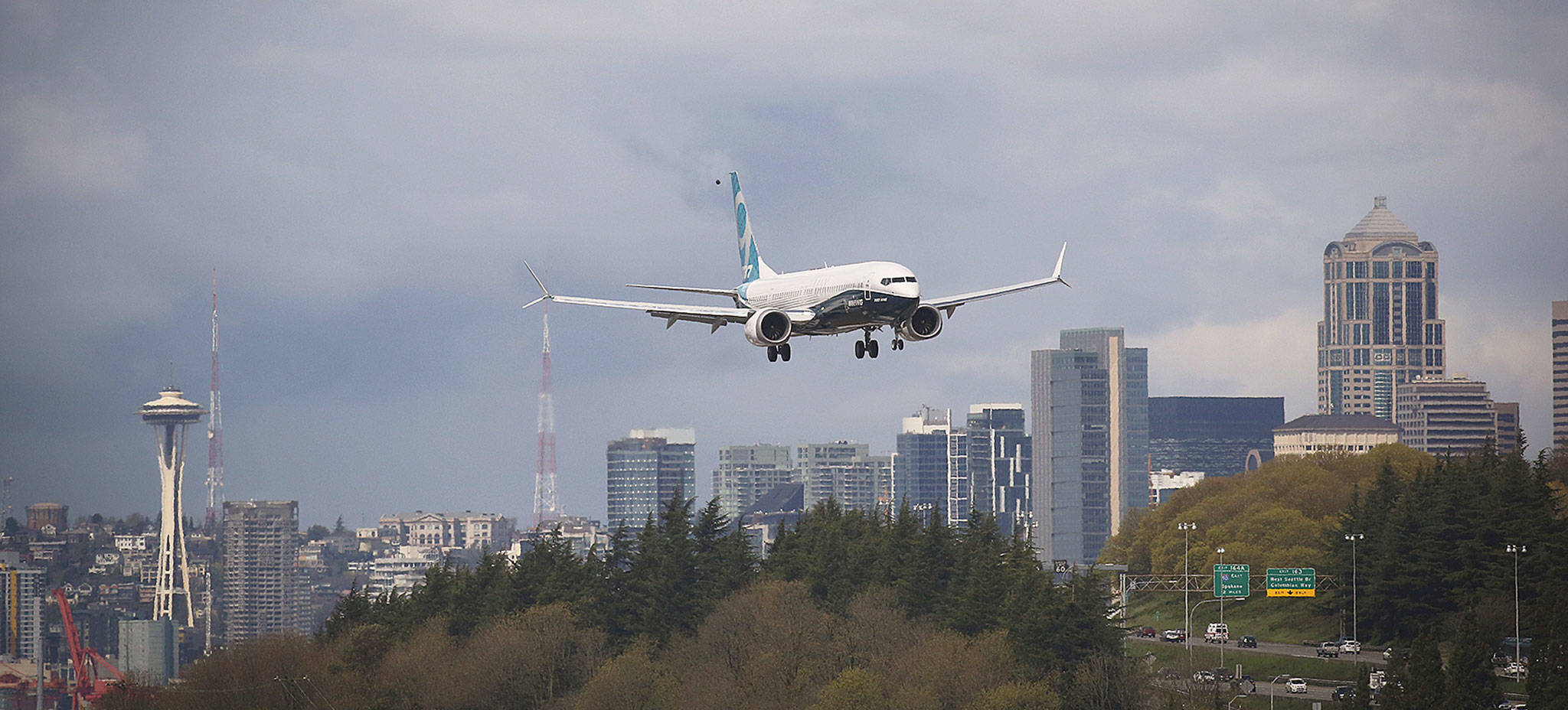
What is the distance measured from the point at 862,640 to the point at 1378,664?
150ft

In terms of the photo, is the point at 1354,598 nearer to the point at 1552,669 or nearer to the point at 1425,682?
the point at 1425,682

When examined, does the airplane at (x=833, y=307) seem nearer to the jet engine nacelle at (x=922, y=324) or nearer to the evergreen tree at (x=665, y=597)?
the jet engine nacelle at (x=922, y=324)

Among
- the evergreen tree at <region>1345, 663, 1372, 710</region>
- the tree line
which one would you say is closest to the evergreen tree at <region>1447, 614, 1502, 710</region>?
the evergreen tree at <region>1345, 663, 1372, 710</region>

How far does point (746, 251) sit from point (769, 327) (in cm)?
2997

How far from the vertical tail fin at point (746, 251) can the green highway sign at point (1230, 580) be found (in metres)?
72.0

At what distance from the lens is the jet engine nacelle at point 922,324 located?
9262 centimetres

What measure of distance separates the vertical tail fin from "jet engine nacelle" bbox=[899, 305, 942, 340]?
27.7m

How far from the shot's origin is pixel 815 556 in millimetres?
196000

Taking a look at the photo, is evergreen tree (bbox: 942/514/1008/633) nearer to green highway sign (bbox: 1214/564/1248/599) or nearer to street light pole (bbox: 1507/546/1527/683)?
green highway sign (bbox: 1214/564/1248/599)

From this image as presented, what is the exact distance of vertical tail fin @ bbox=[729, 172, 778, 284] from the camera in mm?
122688

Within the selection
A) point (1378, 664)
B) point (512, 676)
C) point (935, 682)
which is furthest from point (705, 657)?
point (1378, 664)

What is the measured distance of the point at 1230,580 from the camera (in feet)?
590

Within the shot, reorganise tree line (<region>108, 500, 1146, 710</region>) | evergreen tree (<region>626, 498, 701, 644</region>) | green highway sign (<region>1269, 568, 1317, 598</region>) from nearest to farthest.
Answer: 1. tree line (<region>108, 500, 1146, 710</region>)
2. green highway sign (<region>1269, 568, 1317, 598</region>)
3. evergreen tree (<region>626, 498, 701, 644</region>)

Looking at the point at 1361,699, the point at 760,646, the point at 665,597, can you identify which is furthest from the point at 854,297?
the point at 665,597
